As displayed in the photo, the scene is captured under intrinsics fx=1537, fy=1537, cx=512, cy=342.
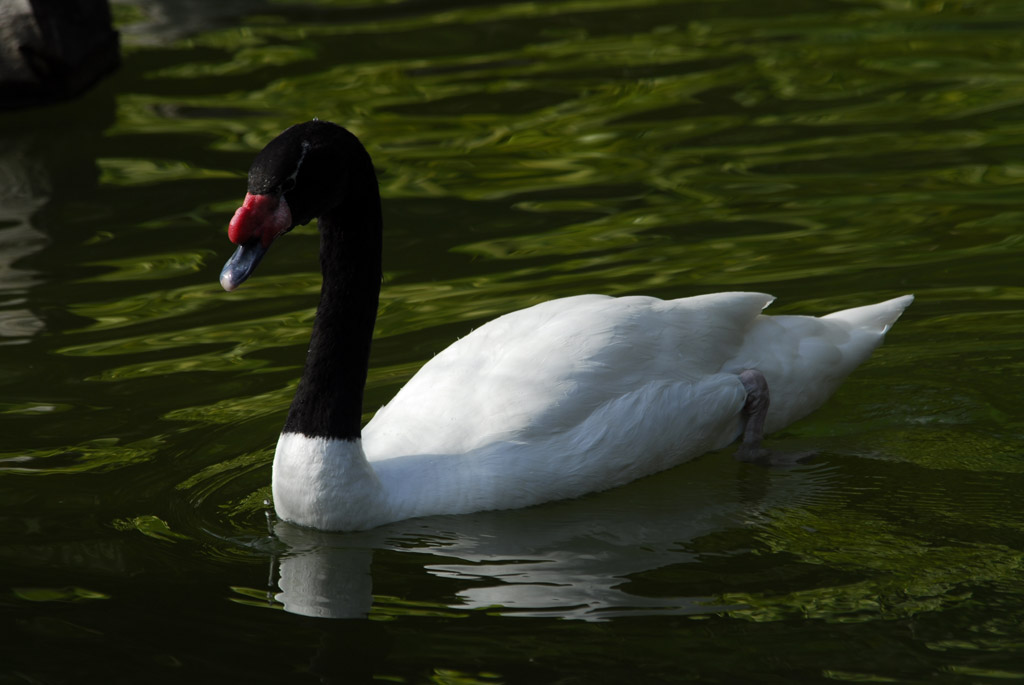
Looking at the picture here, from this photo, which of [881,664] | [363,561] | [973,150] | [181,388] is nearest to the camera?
[881,664]

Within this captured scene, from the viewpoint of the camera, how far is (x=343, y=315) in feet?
20.3

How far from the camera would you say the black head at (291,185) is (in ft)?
18.1

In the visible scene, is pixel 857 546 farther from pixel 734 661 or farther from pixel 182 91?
pixel 182 91

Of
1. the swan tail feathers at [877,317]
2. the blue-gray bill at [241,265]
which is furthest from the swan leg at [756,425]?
the blue-gray bill at [241,265]

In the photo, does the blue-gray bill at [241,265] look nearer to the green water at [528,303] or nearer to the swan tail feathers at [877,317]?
the green water at [528,303]

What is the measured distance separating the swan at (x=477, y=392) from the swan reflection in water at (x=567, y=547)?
3.2 inches

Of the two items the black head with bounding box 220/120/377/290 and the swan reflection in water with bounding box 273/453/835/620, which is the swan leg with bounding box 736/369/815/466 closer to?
the swan reflection in water with bounding box 273/453/835/620

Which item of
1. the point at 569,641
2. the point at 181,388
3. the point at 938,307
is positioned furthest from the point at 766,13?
the point at 569,641

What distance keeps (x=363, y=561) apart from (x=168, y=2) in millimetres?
10900

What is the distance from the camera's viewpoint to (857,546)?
585 cm

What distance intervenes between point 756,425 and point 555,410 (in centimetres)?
108

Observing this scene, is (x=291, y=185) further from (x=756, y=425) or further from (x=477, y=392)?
(x=756, y=425)

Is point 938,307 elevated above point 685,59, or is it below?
below

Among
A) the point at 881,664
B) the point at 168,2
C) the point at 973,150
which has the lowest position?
the point at 881,664
